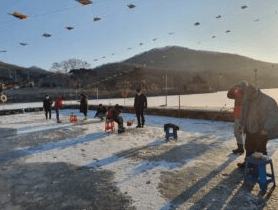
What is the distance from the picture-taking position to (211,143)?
950 cm

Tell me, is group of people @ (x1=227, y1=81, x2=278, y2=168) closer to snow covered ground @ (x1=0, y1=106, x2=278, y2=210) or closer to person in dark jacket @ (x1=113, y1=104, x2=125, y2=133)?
snow covered ground @ (x1=0, y1=106, x2=278, y2=210)

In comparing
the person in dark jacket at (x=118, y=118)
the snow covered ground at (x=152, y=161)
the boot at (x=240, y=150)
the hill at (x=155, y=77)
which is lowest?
the snow covered ground at (x=152, y=161)

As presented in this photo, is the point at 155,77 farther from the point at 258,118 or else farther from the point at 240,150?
the point at 258,118

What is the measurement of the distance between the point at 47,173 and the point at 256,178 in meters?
4.87

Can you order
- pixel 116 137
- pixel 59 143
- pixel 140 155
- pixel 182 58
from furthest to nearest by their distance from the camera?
pixel 182 58 → pixel 116 137 → pixel 59 143 → pixel 140 155

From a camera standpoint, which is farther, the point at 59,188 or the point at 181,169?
the point at 181,169

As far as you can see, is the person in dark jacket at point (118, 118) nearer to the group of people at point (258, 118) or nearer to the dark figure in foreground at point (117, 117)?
the dark figure in foreground at point (117, 117)

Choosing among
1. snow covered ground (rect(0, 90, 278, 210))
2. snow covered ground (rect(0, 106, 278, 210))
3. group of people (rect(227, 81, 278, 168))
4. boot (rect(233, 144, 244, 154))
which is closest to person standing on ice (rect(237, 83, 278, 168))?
group of people (rect(227, 81, 278, 168))

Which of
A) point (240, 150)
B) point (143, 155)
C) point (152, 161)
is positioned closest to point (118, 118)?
point (143, 155)

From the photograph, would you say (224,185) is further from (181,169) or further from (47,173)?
(47,173)

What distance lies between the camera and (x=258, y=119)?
5.82 meters

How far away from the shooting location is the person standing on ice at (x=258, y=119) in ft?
18.1

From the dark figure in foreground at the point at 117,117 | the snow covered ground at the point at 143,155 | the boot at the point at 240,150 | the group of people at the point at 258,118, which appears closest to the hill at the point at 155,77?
the dark figure in foreground at the point at 117,117

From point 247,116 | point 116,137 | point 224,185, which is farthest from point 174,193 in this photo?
point 116,137
